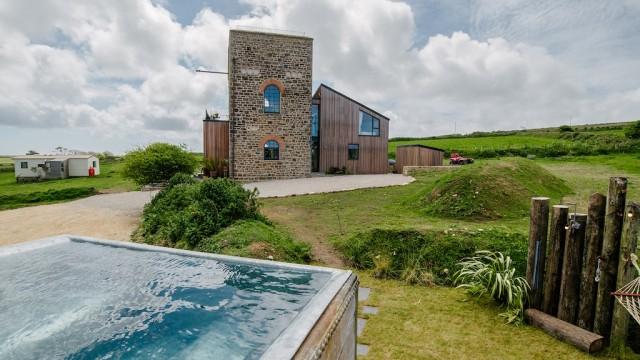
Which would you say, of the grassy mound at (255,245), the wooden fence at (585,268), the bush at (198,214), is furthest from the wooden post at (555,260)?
the bush at (198,214)

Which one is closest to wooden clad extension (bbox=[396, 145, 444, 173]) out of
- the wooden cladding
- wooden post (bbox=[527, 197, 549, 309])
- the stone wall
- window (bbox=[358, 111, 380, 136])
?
window (bbox=[358, 111, 380, 136])

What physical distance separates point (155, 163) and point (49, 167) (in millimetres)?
19658

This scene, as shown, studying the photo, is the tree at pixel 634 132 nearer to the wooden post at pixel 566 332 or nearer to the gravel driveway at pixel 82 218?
the gravel driveway at pixel 82 218

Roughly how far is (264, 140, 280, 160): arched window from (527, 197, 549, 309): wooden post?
1697 cm

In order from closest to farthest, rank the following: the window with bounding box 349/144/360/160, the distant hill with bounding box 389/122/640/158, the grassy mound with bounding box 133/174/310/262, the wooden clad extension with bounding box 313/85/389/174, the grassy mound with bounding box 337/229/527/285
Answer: the grassy mound with bounding box 337/229/527/285 → the grassy mound with bounding box 133/174/310/262 → the wooden clad extension with bounding box 313/85/389/174 → the window with bounding box 349/144/360/160 → the distant hill with bounding box 389/122/640/158

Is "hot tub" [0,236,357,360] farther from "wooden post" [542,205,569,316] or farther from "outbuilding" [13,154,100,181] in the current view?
"outbuilding" [13,154,100,181]

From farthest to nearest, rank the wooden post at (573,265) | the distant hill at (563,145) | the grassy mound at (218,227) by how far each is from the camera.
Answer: the distant hill at (563,145) < the grassy mound at (218,227) < the wooden post at (573,265)

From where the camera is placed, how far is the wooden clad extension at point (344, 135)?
75.4ft

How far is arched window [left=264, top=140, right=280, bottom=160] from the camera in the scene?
20203mm

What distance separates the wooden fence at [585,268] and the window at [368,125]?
64.9 ft

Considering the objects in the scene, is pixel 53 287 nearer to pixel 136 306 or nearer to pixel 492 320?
pixel 136 306

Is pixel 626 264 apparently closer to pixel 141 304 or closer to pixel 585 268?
pixel 585 268

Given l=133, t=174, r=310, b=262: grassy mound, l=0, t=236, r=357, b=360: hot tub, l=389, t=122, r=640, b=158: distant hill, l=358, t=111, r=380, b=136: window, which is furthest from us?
l=389, t=122, r=640, b=158: distant hill

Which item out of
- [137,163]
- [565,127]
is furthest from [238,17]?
[565,127]
